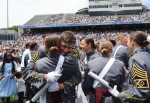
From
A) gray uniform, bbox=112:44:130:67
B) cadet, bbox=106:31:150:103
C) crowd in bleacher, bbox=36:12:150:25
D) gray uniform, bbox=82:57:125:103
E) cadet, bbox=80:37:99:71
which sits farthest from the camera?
crowd in bleacher, bbox=36:12:150:25

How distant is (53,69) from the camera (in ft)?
7.97

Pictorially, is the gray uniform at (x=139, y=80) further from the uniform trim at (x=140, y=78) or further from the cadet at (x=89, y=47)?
the cadet at (x=89, y=47)

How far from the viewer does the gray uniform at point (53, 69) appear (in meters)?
2.41

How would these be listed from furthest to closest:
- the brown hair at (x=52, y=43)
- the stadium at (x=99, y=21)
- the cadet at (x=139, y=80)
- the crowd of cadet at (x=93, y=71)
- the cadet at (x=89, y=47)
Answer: the stadium at (x=99, y=21)
the cadet at (x=89, y=47)
the brown hair at (x=52, y=43)
the crowd of cadet at (x=93, y=71)
the cadet at (x=139, y=80)

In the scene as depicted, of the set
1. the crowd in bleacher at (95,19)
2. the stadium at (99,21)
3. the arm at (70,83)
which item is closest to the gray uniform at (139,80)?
the arm at (70,83)

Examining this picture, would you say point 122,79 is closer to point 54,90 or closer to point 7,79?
point 54,90

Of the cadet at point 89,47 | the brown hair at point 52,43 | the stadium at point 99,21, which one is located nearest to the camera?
the brown hair at point 52,43

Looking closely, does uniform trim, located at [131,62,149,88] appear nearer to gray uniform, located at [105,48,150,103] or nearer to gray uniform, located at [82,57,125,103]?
gray uniform, located at [105,48,150,103]

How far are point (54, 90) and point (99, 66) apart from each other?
2.54 feet

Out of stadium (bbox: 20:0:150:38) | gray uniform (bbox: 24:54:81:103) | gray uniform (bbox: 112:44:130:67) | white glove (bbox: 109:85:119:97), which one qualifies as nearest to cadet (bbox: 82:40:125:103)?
white glove (bbox: 109:85:119:97)

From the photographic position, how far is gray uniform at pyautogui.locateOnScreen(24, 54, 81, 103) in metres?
2.41

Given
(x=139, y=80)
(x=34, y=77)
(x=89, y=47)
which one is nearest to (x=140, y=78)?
(x=139, y=80)

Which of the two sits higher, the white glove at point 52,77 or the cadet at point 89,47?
the cadet at point 89,47

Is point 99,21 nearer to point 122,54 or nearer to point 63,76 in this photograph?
point 122,54
